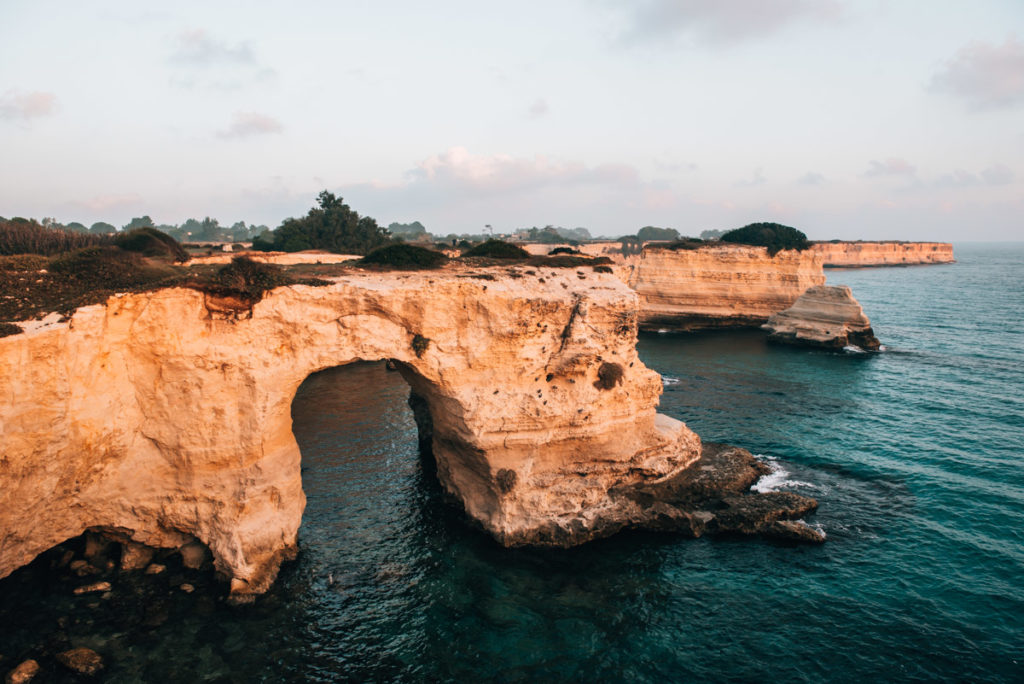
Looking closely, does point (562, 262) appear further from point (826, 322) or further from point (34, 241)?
point (826, 322)

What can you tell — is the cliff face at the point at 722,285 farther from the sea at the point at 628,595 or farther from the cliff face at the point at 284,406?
the cliff face at the point at 284,406

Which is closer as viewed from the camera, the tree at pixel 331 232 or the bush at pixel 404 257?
the bush at pixel 404 257

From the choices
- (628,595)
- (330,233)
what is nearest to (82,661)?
(628,595)

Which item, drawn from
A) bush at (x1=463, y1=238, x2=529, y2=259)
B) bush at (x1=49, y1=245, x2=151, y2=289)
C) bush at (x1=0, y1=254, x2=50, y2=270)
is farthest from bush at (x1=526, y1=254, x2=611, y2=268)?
bush at (x1=0, y1=254, x2=50, y2=270)

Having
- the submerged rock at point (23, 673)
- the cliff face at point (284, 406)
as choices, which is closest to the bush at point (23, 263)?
the cliff face at point (284, 406)

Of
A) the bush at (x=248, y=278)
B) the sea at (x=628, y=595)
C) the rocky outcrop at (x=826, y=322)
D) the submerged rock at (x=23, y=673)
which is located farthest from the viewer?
the rocky outcrop at (x=826, y=322)

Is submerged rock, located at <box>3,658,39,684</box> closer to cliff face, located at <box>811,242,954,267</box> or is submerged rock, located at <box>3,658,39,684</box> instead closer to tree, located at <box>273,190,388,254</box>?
tree, located at <box>273,190,388,254</box>
